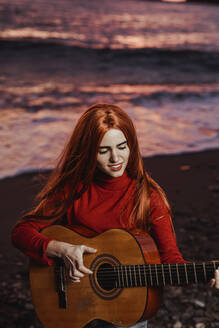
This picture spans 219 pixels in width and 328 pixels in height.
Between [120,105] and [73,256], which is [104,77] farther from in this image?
[73,256]

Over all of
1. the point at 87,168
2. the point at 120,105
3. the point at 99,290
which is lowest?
the point at 99,290

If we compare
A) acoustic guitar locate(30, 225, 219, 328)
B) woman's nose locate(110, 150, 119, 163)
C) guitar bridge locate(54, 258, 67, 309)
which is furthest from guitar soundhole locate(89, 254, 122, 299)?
woman's nose locate(110, 150, 119, 163)

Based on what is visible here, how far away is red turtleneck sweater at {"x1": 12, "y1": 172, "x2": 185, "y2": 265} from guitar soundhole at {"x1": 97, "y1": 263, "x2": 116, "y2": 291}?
0.20m

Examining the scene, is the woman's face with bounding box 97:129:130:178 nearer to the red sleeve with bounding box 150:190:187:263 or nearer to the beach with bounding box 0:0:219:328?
the red sleeve with bounding box 150:190:187:263

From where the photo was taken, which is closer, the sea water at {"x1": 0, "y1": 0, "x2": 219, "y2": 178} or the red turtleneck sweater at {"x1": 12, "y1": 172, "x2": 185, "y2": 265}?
the red turtleneck sweater at {"x1": 12, "y1": 172, "x2": 185, "y2": 265}

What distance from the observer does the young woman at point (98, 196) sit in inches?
79.0

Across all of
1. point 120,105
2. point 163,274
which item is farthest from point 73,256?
point 120,105

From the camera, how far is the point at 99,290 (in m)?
2.00

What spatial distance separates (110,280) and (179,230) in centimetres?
225

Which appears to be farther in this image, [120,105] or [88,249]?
[120,105]

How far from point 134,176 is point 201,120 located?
6213mm

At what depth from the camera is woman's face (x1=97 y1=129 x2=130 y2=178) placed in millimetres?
1997

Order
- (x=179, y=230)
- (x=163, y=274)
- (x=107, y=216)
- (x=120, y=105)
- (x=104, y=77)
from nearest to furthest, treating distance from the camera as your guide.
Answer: (x=163, y=274) → (x=107, y=216) → (x=179, y=230) → (x=120, y=105) → (x=104, y=77)

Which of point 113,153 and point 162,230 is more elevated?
point 113,153
